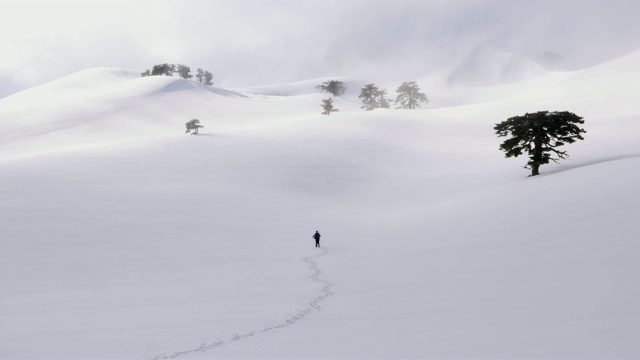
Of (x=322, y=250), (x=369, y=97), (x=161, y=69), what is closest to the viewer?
(x=322, y=250)

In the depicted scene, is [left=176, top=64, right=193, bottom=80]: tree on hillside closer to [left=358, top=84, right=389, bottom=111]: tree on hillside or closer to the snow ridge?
[left=358, top=84, right=389, bottom=111]: tree on hillside

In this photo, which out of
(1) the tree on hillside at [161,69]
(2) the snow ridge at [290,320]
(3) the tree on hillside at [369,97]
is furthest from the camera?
(1) the tree on hillside at [161,69]

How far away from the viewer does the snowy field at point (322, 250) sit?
10.7 metres

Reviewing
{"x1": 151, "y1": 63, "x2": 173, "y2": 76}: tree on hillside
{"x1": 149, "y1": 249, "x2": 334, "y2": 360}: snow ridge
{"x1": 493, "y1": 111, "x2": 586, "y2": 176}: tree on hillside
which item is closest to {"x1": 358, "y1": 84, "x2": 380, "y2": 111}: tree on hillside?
{"x1": 151, "y1": 63, "x2": 173, "y2": 76}: tree on hillside

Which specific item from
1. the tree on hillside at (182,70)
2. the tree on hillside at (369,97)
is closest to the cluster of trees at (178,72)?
the tree on hillside at (182,70)

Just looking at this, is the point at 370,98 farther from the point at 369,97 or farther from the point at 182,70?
the point at 182,70

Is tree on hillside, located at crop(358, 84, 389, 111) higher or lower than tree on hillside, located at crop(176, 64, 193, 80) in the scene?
lower

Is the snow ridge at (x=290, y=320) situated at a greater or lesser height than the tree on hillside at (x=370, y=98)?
lesser

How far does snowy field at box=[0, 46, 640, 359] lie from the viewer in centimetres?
1066

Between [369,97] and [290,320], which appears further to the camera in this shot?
[369,97]

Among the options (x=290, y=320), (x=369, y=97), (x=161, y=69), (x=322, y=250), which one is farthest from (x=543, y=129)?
(x=161, y=69)

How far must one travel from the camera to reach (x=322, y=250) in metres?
26.7

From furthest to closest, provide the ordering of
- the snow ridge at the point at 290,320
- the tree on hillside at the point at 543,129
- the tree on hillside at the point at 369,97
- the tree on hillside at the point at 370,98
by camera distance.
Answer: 1. the tree on hillside at the point at 369,97
2. the tree on hillside at the point at 370,98
3. the tree on hillside at the point at 543,129
4. the snow ridge at the point at 290,320

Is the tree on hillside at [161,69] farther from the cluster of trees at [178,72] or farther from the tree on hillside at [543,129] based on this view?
the tree on hillside at [543,129]
